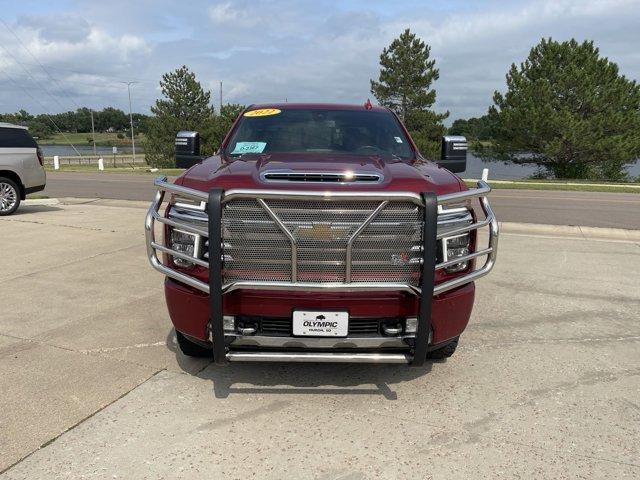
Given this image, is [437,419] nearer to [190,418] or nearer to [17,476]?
[190,418]

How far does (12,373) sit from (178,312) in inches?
52.9

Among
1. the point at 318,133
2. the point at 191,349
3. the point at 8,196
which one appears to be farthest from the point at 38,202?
the point at 191,349

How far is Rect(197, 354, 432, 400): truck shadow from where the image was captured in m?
3.43

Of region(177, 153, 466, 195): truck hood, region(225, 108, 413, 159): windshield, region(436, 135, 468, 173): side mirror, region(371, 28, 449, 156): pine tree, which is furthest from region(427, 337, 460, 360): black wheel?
region(371, 28, 449, 156): pine tree

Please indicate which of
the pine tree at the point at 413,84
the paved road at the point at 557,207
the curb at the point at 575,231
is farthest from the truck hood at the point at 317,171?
the pine tree at the point at 413,84

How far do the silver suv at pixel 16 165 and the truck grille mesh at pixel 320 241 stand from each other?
9336mm

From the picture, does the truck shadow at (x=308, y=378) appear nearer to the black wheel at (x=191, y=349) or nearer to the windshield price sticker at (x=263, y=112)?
the black wheel at (x=191, y=349)

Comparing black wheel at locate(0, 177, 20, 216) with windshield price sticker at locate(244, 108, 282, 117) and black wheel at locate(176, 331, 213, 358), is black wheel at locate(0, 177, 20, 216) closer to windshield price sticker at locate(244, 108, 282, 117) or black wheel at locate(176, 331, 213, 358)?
windshield price sticker at locate(244, 108, 282, 117)

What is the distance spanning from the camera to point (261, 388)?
3.45m

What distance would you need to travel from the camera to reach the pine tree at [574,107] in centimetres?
3183

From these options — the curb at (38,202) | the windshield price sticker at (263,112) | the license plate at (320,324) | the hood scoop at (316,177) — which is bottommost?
the curb at (38,202)

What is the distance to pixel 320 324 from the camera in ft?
9.68

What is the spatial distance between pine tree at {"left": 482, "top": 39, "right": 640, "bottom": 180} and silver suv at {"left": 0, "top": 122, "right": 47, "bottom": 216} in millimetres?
29131

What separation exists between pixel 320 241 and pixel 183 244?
0.86 metres
